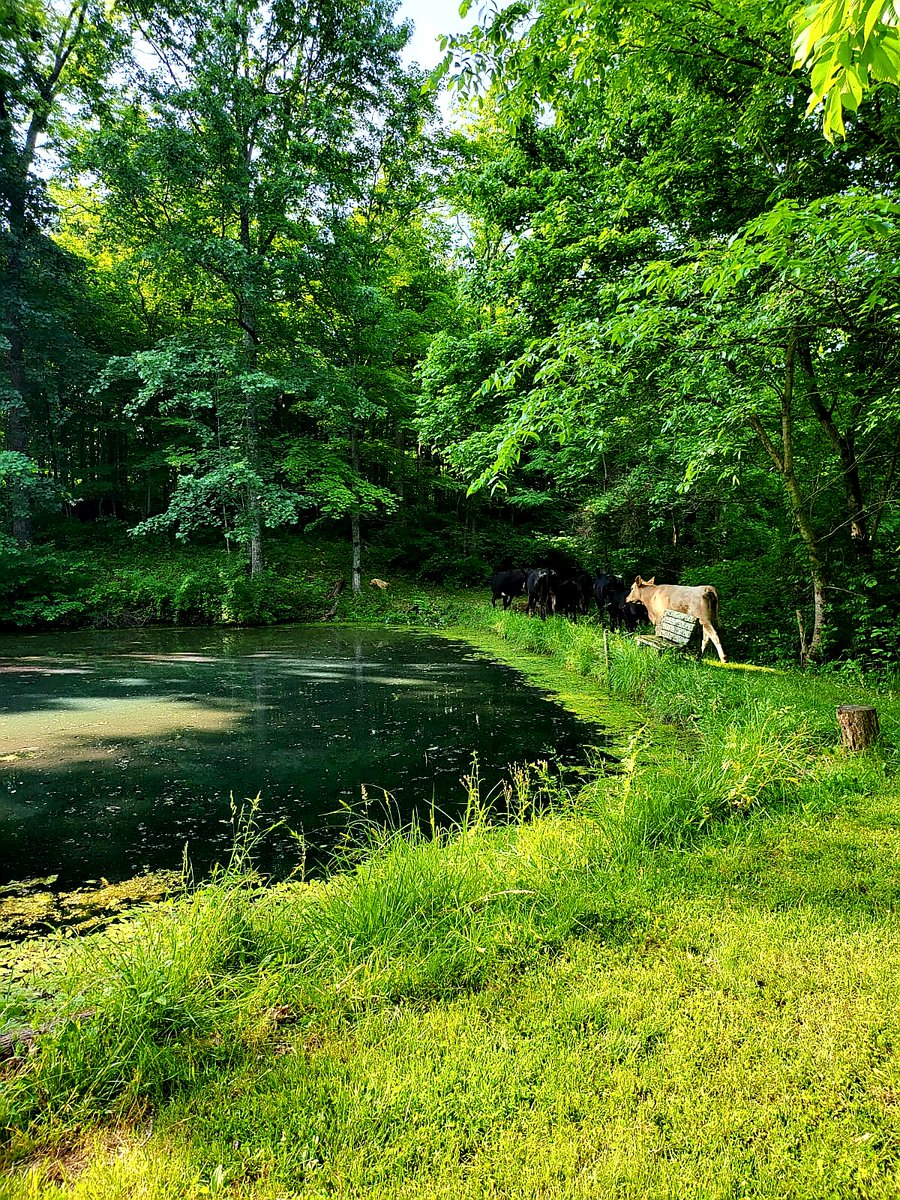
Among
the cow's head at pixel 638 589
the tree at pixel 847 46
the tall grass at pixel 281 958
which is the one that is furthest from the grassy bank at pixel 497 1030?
the cow's head at pixel 638 589

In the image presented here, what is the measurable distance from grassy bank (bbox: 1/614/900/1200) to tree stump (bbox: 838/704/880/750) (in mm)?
1096

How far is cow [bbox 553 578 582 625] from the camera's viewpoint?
49.1 feet

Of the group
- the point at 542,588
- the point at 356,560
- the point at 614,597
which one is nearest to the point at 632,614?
the point at 614,597

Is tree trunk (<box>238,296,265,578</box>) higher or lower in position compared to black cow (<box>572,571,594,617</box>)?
higher

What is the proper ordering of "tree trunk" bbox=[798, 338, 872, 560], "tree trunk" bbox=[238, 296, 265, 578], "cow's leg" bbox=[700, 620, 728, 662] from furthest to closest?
"tree trunk" bbox=[238, 296, 265, 578] → "cow's leg" bbox=[700, 620, 728, 662] → "tree trunk" bbox=[798, 338, 872, 560]

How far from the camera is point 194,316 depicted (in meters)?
22.0

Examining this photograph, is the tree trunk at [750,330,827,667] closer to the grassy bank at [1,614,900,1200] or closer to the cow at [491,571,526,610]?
the grassy bank at [1,614,900,1200]

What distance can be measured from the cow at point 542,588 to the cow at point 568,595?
17cm

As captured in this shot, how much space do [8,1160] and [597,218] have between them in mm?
10375

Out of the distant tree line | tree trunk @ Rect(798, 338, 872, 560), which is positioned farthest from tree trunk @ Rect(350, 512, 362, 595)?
tree trunk @ Rect(798, 338, 872, 560)

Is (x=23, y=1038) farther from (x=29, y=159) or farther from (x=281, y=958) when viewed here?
(x=29, y=159)

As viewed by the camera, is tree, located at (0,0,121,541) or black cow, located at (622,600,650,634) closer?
black cow, located at (622,600,650,634)

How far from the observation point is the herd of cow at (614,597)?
8469 mm

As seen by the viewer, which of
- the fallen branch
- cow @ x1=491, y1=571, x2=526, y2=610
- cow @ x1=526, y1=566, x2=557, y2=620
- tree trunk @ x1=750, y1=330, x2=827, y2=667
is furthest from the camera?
cow @ x1=491, y1=571, x2=526, y2=610
